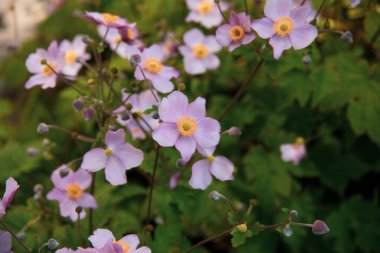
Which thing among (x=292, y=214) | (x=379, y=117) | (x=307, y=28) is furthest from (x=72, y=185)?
(x=379, y=117)

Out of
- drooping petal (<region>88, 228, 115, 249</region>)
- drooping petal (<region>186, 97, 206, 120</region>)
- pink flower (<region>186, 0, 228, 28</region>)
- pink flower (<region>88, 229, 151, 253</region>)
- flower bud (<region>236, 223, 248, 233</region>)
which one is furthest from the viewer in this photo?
pink flower (<region>186, 0, 228, 28</region>)

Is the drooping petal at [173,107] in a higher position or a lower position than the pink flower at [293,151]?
higher

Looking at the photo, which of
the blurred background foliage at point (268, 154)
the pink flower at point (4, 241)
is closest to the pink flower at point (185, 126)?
the blurred background foliage at point (268, 154)

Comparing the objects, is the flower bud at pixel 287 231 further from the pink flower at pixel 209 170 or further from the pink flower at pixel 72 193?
the pink flower at pixel 72 193

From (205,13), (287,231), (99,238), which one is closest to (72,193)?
(99,238)

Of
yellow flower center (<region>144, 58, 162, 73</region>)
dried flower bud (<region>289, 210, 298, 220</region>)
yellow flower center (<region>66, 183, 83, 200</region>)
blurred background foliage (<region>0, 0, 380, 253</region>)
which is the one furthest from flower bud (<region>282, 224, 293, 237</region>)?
yellow flower center (<region>66, 183, 83, 200</region>)

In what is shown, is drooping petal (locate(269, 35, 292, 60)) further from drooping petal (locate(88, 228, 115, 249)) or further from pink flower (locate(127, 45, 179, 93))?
drooping petal (locate(88, 228, 115, 249))
